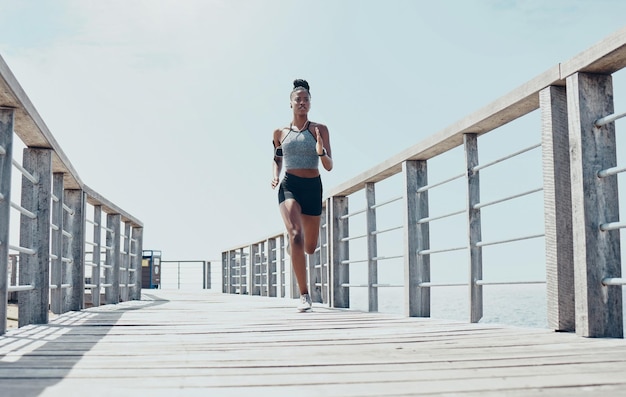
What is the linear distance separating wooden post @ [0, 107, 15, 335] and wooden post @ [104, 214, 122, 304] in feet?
11.7

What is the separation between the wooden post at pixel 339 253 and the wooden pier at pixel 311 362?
7.89 feet

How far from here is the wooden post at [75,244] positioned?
473cm

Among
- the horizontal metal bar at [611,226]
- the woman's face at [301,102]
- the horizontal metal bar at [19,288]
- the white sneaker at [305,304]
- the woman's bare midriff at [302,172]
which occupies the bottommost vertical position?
the white sneaker at [305,304]

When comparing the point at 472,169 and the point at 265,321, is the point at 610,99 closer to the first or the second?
the point at 472,169

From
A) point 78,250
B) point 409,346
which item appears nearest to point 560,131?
point 409,346

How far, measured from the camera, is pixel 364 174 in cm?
467

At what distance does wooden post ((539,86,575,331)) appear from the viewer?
251 cm

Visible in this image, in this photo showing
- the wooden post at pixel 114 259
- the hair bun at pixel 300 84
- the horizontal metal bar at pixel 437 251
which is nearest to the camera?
the horizontal metal bar at pixel 437 251

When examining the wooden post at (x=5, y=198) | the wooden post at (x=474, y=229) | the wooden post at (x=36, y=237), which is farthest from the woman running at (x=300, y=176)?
Answer: the wooden post at (x=5, y=198)

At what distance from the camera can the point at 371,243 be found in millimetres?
4770

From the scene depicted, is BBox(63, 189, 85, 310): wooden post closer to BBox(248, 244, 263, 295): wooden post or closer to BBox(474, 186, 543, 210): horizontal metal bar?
BBox(474, 186, 543, 210): horizontal metal bar

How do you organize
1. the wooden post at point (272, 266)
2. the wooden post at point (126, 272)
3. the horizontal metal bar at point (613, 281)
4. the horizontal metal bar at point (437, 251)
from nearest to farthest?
1. the horizontal metal bar at point (613, 281)
2. the horizontal metal bar at point (437, 251)
3. the wooden post at point (126, 272)
4. the wooden post at point (272, 266)

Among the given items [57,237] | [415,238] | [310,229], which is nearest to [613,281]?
[415,238]

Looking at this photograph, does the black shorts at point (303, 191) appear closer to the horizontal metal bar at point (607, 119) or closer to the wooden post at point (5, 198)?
the wooden post at point (5, 198)
